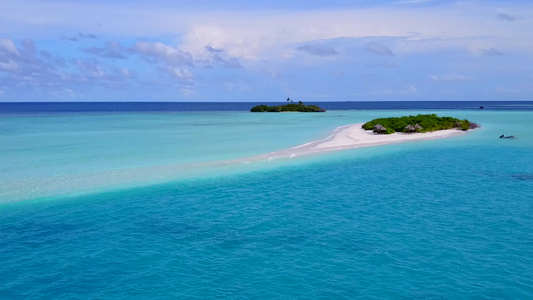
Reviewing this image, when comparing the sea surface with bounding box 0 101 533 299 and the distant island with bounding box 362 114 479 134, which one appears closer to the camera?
the sea surface with bounding box 0 101 533 299

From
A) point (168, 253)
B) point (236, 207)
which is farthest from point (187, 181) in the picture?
→ point (168, 253)

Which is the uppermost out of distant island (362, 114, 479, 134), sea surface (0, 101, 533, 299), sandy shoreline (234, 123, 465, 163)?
distant island (362, 114, 479, 134)

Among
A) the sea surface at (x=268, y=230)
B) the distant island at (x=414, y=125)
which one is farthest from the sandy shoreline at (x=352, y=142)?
the sea surface at (x=268, y=230)

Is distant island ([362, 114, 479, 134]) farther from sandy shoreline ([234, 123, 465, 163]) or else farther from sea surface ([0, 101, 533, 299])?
sea surface ([0, 101, 533, 299])

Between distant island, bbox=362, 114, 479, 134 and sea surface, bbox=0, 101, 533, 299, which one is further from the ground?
distant island, bbox=362, 114, 479, 134

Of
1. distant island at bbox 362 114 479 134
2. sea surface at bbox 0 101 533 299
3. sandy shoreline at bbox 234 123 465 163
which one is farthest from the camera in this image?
distant island at bbox 362 114 479 134

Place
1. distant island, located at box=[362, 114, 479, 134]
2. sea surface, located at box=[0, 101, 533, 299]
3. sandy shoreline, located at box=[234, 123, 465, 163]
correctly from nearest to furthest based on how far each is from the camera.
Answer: sea surface, located at box=[0, 101, 533, 299]
sandy shoreline, located at box=[234, 123, 465, 163]
distant island, located at box=[362, 114, 479, 134]

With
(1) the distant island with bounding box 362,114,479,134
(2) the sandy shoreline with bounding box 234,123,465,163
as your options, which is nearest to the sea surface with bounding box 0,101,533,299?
(2) the sandy shoreline with bounding box 234,123,465,163
